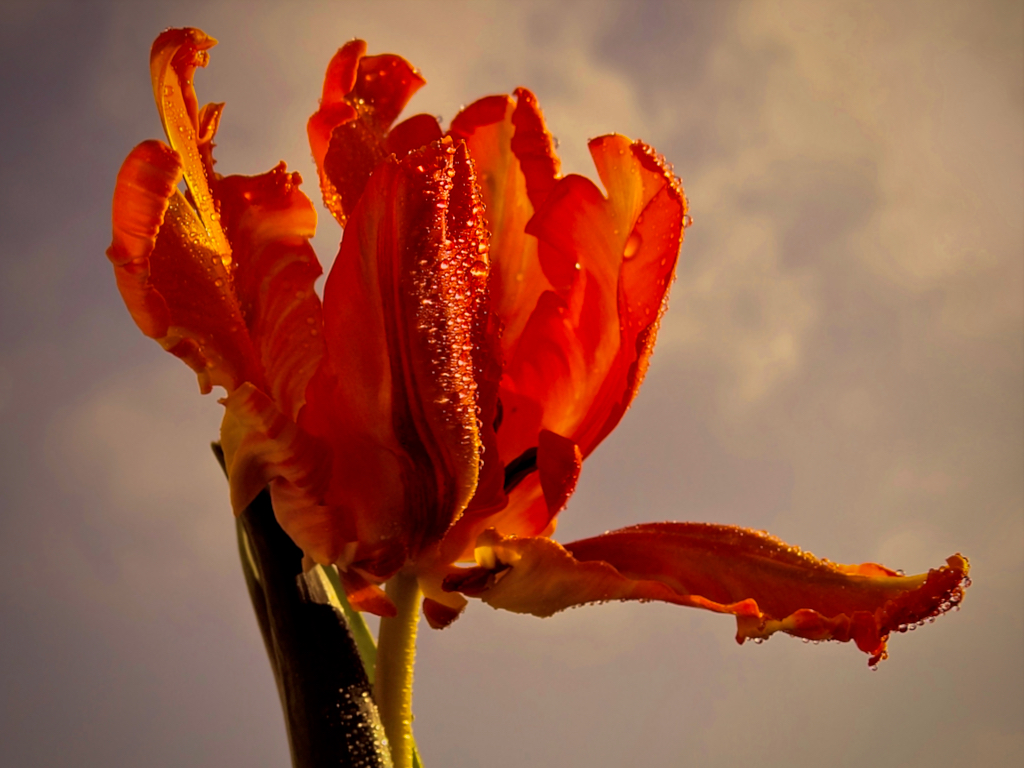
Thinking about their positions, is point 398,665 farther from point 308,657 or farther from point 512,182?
point 512,182

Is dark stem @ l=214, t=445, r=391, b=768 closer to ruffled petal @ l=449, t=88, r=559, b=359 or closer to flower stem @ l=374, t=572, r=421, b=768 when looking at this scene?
flower stem @ l=374, t=572, r=421, b=768

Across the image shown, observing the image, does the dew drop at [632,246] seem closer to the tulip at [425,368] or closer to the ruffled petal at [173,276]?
the tulip at [425,368]

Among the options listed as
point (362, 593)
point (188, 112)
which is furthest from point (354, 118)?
point (362, 593)

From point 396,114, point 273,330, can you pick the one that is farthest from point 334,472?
point 396,114

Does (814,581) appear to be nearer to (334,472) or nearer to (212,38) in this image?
(334,472)

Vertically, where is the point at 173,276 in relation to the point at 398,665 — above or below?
above

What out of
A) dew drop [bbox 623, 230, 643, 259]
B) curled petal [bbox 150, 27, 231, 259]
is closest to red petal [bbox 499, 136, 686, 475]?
dew drop [bbox 623, 230, 643, 259]

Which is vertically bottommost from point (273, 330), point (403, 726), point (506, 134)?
point (403, 726)
